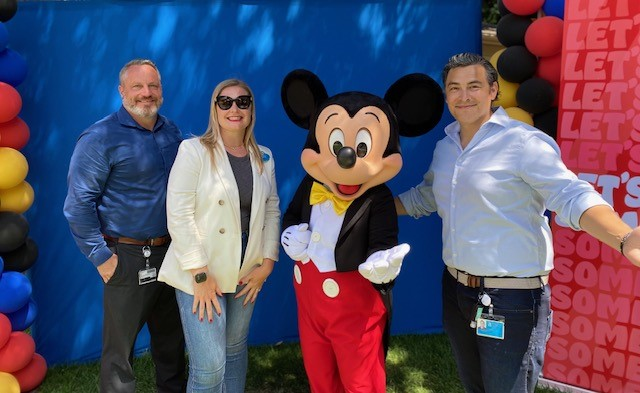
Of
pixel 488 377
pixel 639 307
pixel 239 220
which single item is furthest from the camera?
pixel 639 307

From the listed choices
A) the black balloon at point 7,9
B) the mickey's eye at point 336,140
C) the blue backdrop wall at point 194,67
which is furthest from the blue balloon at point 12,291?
the mickey's eye at point 336,140

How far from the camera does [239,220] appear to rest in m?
2.71

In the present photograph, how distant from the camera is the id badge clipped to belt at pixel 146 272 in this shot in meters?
2.93

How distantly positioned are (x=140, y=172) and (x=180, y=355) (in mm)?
1159

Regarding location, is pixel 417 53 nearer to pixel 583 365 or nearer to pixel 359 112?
pixel 359 112

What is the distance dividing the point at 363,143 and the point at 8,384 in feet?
8.05

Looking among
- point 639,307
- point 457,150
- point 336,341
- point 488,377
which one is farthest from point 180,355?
point 639,307

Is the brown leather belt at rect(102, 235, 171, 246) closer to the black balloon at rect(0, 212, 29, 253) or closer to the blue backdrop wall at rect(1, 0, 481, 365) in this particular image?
the black balloon at rect(0, 212, 29, 253)

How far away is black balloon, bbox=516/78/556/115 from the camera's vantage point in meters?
3.42

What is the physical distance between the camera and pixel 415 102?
2859 mm

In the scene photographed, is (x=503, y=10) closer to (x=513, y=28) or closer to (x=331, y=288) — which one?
(x=513, y=28)

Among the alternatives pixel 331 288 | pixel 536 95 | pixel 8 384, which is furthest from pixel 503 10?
pixel 8 384

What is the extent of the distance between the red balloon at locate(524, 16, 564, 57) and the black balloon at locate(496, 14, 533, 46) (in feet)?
0.38

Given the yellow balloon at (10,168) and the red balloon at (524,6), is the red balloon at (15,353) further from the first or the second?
the red balloon at (524,6)
